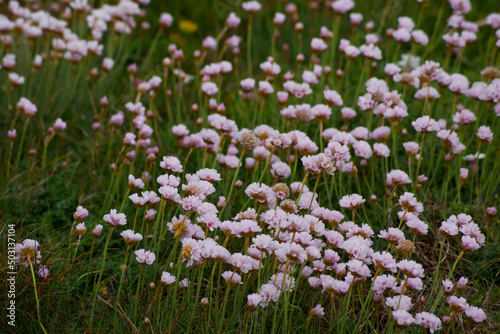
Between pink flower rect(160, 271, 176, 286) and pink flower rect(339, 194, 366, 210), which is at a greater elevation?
pink flower rect(339, 194, 366, 210)

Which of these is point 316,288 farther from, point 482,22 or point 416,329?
point 482,22

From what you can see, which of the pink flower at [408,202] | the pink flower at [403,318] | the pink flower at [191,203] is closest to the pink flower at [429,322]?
the pink flower at [403,318]

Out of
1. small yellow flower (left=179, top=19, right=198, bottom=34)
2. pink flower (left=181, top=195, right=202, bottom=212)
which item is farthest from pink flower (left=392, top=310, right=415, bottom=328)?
small yellow flower (left=179, top=19, right=198, bottom=34)

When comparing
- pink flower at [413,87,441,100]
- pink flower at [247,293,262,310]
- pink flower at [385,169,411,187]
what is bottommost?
pink flower at [247,293,262,310]

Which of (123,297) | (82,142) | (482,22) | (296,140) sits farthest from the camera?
(482,22)

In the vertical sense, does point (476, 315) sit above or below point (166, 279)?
above

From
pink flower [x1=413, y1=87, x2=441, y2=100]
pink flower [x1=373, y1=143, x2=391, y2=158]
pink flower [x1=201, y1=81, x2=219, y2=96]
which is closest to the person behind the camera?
pink flower [x1=373, y1=143, x2=391, y2=158]

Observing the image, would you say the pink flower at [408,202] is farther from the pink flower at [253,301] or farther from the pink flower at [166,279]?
the pink flower at [166,279]

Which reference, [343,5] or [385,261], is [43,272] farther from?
[343,5]

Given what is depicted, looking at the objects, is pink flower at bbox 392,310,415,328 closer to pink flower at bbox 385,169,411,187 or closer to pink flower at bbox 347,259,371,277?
pink flower at bbox 347,259,371,277

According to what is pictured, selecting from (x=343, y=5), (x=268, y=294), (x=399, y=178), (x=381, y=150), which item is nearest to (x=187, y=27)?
(x=343, y=5)

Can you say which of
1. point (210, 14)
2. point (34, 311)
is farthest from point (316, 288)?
point (210, 14)
